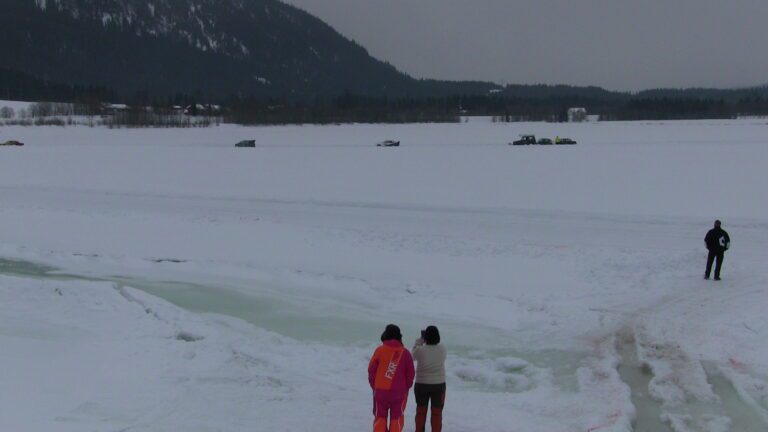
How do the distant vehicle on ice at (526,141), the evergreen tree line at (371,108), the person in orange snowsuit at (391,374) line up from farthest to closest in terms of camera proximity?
the evergreen tree line at (371,108)
the distant vehicle on ice at (526,141)
the person in orange snowsuit at (391,374)

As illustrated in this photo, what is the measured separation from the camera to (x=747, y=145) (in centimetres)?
4969

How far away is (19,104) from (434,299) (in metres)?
144

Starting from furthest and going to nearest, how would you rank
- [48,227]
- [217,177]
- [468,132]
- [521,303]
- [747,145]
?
[468,132] → [747,145] → [217,177] → [48,227] → [521,303]

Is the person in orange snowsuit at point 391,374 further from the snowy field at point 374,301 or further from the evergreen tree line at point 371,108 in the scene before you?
the evergreen tree line at point 371,108

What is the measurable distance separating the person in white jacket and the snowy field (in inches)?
33.7

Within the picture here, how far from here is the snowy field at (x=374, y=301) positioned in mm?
8539

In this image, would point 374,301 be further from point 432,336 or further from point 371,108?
point 371,108

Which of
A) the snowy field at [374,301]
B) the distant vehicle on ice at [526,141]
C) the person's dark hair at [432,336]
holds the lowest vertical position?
the snowy field at [374,301]

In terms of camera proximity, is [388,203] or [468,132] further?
[468,132]

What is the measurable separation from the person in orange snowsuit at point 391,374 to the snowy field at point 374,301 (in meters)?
1.25

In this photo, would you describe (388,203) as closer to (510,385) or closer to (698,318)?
(698,318)

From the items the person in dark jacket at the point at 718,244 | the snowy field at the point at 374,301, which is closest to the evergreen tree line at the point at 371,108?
the snowy field at the point at 374,301

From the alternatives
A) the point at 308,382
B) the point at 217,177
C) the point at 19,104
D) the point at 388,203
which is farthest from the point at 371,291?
the point at 19,104

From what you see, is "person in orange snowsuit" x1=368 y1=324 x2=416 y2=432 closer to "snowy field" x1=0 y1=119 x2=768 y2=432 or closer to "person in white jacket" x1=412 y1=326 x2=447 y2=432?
"person in white jacket" x1=412 y1=326 x2=447 y2=432
